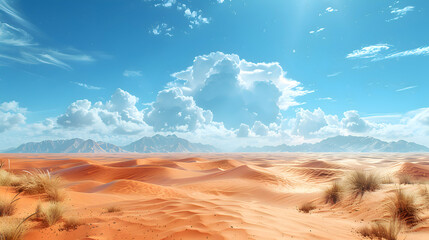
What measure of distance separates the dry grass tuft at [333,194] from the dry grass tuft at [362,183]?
461mm

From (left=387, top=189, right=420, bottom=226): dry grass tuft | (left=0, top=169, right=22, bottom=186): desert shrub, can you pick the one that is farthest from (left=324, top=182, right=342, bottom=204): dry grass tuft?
(left=0, top=169, right=22, bottom=186): desert shrub

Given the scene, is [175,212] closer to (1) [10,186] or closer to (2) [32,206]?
(2) [32,206]

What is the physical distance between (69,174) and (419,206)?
28.5 metres

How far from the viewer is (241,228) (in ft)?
14.8

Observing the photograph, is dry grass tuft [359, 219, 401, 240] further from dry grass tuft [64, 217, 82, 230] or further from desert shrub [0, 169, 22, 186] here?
desert shrub [0, 169, 22, 186]

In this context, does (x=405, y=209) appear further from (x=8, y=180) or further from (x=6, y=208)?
(x=8, y=180)

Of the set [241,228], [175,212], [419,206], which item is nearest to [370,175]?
[419,206]

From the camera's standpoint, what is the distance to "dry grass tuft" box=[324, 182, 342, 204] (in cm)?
872

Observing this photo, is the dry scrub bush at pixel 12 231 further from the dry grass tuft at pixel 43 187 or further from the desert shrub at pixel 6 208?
the dry grass tuft at pixel 43 187

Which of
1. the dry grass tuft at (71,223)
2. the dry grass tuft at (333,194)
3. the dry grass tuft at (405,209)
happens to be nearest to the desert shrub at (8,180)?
the dry grass tuft at (71,223)

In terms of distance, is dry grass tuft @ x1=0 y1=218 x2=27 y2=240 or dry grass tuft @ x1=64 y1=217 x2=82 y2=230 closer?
dry grass tuft @ x1=0 y1=218 x2=27 y2=240

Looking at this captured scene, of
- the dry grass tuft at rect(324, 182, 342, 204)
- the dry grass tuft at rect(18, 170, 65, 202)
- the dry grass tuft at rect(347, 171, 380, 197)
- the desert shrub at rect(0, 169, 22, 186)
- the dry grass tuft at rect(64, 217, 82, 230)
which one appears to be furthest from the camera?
the dry grass tuft at rect(324, 182, 342, 204)

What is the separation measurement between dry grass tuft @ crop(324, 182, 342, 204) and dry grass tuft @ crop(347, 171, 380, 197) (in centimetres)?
46

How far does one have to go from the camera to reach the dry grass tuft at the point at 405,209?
555 centimetres
